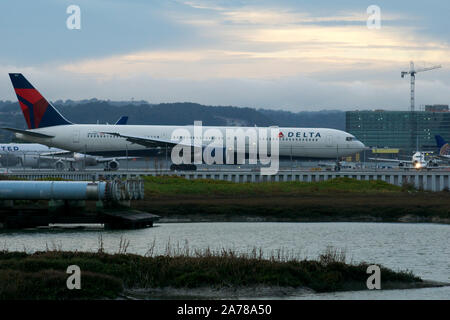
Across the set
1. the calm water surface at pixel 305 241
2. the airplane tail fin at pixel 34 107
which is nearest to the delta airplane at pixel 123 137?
the airplane tail fin at pixel 34 107

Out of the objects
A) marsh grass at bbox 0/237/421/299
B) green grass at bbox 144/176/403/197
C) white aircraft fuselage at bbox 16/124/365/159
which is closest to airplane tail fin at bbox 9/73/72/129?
white aircraft fuselage at bbox 16/124/365/159

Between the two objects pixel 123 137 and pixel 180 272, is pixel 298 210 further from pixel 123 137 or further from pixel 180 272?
pixel 123 137

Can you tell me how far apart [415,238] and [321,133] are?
4713 centimetres

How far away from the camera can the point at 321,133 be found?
86.5 metres

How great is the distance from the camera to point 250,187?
207 feet

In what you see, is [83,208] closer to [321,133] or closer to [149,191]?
[149,191]

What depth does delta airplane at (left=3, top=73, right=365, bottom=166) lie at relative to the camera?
83.9m

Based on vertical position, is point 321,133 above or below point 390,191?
above

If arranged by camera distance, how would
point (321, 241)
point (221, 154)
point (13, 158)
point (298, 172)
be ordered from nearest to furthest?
1. point (321, 241)
2. point (298, 172)
3. point (221, 154)
4. point (13, 158)

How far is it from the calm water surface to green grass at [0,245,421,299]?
3.51ft

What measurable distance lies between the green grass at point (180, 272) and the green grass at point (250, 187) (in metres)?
32.8

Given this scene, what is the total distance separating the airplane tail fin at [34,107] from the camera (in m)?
84.8

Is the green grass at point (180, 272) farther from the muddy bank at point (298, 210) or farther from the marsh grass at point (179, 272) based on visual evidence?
the muddy bank at point (298, 210)
